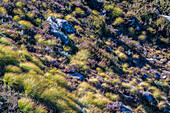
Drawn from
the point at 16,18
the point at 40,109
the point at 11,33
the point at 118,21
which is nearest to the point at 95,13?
the point at 118,21

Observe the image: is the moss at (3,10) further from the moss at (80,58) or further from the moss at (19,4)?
the moss at (80,58)

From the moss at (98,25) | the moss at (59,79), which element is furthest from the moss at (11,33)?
the moss at (98,25)

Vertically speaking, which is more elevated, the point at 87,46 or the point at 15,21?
the point at 15,21

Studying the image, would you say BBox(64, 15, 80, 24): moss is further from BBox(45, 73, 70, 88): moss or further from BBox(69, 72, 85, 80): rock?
BBox(45, 73, 70, 88): moss

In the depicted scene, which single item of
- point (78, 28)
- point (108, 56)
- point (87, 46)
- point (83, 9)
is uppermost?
point (83, 9)

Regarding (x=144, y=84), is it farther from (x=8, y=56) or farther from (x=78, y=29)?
(x=8, y=56)

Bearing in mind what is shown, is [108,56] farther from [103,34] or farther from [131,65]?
[103,34]

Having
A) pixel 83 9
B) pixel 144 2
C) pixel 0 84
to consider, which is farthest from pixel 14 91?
pixel 144 2
